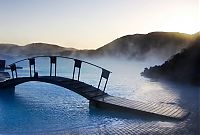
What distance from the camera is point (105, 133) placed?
8219 millimetres

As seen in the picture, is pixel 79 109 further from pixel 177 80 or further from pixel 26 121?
pixel 177 80

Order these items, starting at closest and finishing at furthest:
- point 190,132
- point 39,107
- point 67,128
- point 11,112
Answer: point 190,132, point 67,128, point 11,112, point 39,107

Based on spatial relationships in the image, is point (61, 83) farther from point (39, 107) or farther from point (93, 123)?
point (93, 123)

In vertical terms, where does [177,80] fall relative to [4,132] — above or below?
below

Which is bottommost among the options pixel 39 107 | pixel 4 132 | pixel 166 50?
pixel 166 50

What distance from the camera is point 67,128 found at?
30.6 ft

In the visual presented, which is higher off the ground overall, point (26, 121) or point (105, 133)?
point (105, 133)

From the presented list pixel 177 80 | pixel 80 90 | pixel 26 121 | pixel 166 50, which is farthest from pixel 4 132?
pixel 166 50

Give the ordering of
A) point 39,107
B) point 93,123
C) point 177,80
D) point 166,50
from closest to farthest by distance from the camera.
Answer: point 93,123
point 39,107
point 177,80
point 166,50

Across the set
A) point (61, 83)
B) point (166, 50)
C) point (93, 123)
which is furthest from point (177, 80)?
point (166, 50)

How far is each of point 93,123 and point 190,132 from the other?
11.2ft

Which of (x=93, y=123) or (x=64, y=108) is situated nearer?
(x=93, y=123)

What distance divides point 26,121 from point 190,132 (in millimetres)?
5869

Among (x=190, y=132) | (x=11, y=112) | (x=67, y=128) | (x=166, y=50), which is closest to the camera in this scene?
(x=190, y=132)
